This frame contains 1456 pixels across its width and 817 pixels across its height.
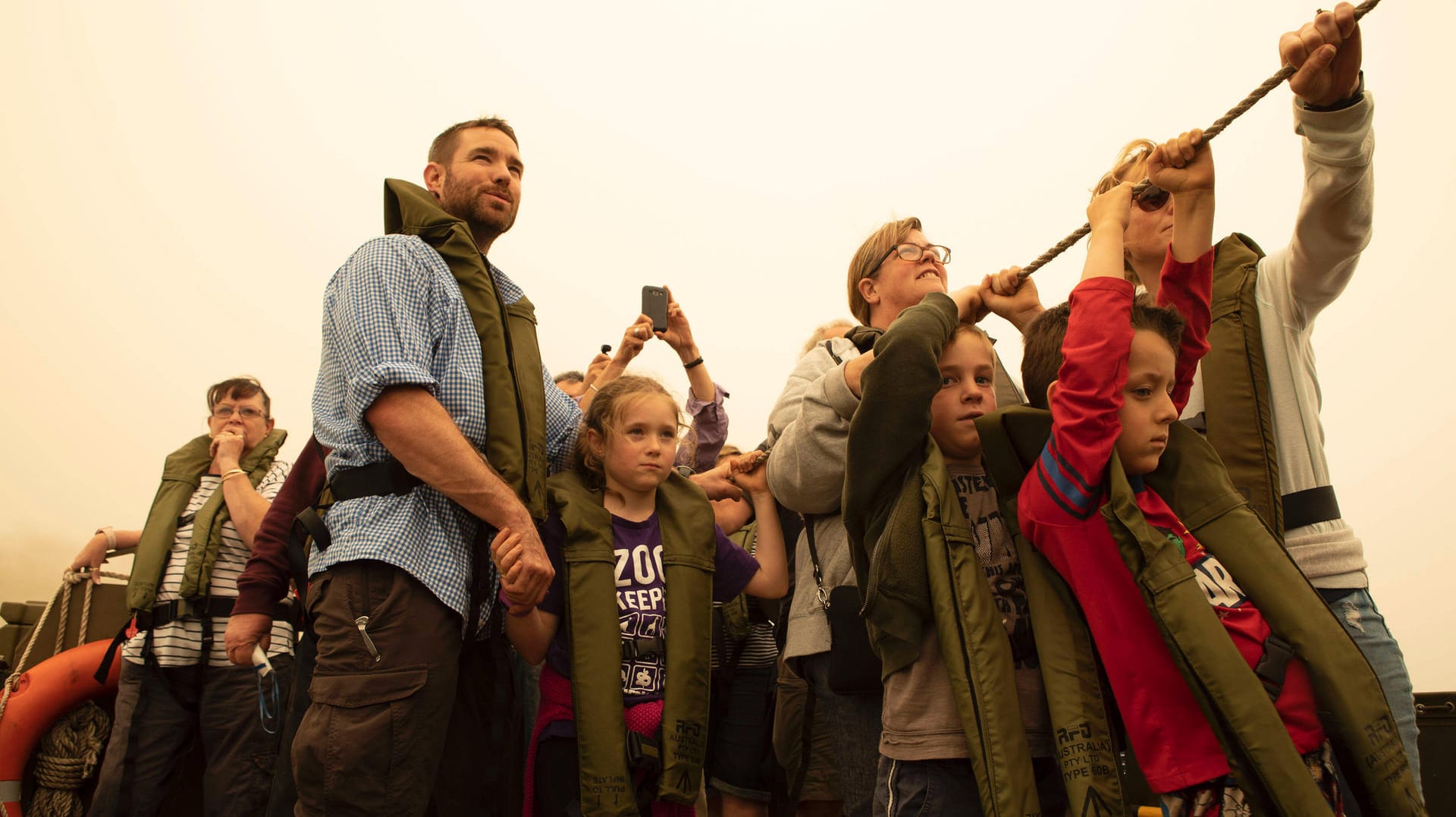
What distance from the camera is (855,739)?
1.67 meters

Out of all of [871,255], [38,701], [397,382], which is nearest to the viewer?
[397,382]

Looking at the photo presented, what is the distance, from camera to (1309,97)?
1.47 meters

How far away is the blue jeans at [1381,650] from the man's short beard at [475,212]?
1.62 meters

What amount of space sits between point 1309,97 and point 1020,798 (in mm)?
1182

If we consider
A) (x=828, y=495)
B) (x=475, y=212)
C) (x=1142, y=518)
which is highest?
(x=475, y=212)

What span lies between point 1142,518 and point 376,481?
3.85ft

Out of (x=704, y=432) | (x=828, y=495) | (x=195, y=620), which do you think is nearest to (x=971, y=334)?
(x=828, y=495)

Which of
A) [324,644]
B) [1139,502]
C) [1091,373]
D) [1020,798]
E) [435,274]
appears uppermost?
[435,274]

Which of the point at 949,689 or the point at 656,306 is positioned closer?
the point at 949,689

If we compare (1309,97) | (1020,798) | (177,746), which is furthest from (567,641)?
(177,746)

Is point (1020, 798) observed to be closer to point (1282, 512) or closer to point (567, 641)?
point (1282, 512)

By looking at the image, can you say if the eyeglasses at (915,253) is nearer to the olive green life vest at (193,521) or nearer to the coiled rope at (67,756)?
the olive green life vest at (193,521)

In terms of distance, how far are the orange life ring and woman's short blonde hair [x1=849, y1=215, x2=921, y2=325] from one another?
2711 mm

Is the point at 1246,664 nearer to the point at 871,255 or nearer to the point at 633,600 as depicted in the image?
the point at 633,600
